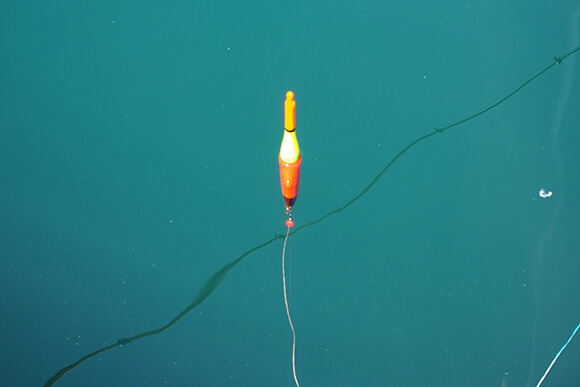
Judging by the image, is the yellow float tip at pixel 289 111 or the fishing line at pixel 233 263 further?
the fishing line at pixel 233 263

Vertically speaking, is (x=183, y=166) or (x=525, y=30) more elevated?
(x=525, y=30)

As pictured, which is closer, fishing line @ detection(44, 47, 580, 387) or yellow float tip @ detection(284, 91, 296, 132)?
yellow float tip @ detection(284, 91, 296, 132)

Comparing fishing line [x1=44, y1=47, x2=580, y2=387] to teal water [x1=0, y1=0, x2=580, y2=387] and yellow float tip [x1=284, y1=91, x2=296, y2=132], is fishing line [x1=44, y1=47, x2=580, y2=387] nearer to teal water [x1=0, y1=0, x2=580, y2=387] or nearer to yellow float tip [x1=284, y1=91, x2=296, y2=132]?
teal water [x1=0, y1=0, x2=580, y2=387]

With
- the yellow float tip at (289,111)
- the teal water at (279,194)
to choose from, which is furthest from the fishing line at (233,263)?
the yellow float tip at (289,111)

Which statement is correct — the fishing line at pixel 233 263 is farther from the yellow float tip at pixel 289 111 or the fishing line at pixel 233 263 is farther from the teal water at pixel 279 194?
the yellow float tip at pixel 289 111

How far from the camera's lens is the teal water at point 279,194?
30.6 inches

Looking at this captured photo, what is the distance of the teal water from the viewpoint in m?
0.78

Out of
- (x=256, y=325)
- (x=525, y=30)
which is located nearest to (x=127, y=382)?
(x=256, y=325)

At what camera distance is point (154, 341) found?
92cm

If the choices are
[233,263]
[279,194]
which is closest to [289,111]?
[279,194]

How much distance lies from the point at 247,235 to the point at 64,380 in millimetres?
360

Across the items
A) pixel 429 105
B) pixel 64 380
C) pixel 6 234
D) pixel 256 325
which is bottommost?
pixel 64 380

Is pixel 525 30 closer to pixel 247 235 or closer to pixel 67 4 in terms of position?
pixel 247 235

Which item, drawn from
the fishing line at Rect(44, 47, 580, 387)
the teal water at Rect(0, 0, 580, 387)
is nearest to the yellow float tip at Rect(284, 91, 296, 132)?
the teal water at Rect(0, 0, 580, 387)
